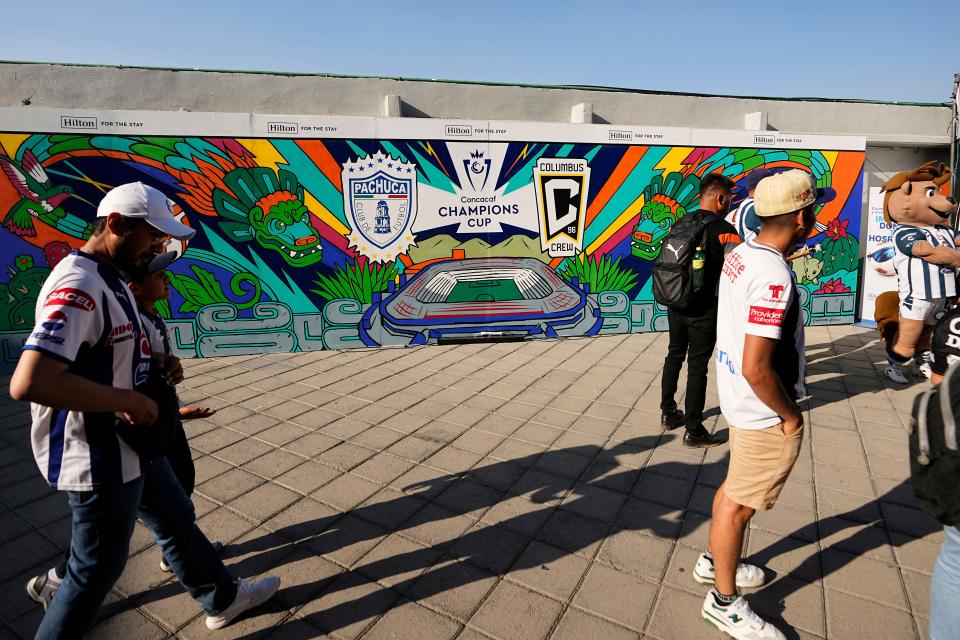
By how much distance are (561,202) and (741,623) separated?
6.04m

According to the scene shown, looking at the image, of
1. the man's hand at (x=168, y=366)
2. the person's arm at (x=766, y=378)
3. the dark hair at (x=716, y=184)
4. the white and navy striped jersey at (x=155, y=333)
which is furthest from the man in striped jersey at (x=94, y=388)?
the dark hair at (x=716, y=184)

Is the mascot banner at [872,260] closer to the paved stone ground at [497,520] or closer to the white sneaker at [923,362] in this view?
the white sneaker at [923,362]

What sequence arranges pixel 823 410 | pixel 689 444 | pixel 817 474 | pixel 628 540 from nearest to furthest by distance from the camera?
1. pixel 628 540
2. pixel 817 474
3. pixel 689 444
4. pixel 823 410

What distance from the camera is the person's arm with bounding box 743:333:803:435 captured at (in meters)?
2.07

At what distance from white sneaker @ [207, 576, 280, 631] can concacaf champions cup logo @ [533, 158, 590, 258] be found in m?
5.90

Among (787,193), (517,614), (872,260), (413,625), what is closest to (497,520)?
(517,614)

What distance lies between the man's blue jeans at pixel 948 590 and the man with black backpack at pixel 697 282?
2392 millimetres

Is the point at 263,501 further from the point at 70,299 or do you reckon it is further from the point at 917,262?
the point at 917,262

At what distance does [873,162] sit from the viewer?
33.6 feet

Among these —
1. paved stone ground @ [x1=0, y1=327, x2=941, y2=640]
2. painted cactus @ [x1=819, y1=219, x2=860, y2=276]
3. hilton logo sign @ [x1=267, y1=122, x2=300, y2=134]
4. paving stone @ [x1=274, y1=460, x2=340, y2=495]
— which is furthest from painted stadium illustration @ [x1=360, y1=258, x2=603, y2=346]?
painted cactus @ [x1=819, y1=219, x2=860, y2=276]

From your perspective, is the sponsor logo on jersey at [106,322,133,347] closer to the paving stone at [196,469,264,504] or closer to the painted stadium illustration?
the paving stone at [196,469,264,504]

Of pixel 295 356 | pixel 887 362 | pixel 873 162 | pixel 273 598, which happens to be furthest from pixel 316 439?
pixel 873 162

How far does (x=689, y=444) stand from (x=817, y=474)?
33.7 inches

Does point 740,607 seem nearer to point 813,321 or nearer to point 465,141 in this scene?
point 465,141
